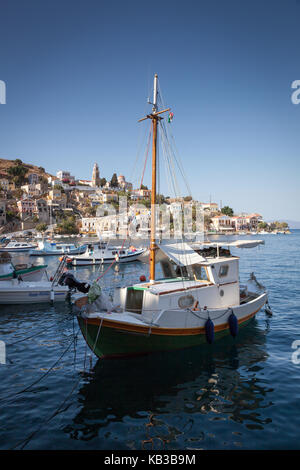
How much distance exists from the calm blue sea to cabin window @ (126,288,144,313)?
2.06m

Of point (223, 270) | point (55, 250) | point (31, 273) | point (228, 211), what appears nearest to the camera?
point (223, 270)

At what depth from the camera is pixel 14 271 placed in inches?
936

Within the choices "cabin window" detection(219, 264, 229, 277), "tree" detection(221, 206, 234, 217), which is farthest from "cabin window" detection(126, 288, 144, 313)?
"tree" detection(221, 206, 234, 217)

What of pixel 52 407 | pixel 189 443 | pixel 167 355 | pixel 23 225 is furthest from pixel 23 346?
pixel 23 225

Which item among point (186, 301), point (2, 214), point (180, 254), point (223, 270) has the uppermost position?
point (2, 214)

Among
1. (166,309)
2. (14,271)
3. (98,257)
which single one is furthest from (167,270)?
(98,257)

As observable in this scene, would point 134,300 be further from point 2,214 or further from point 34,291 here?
point 2,214

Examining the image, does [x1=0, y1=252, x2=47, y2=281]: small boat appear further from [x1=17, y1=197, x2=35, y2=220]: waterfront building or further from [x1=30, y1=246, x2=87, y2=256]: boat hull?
[x1=17, y1=197, x2=35, y2=220]: waterfront building

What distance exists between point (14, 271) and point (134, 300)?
597 inches

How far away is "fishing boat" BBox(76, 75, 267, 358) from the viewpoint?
11.1 m

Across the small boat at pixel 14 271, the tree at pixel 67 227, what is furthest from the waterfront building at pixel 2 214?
Result: the small boat at pixel 14 271

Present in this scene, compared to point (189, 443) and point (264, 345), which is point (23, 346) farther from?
point (264, 345)

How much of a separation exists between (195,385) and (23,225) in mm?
126084

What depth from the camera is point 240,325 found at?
15.2 meters
